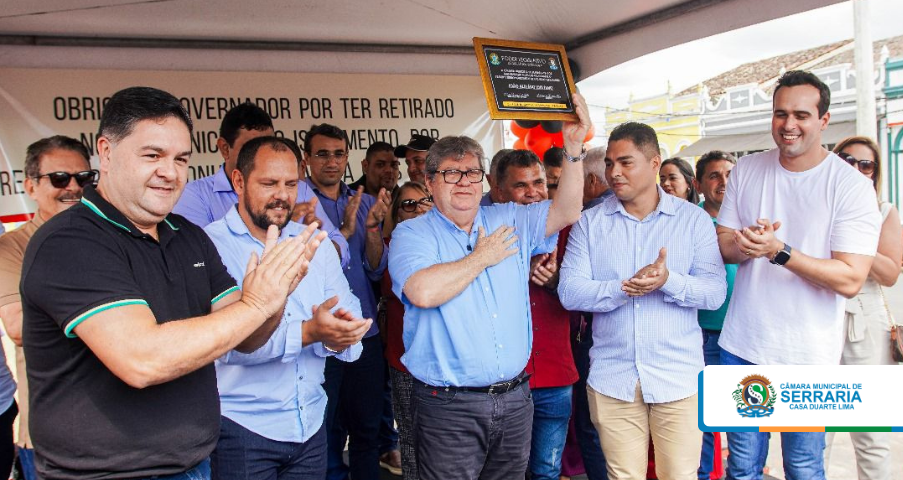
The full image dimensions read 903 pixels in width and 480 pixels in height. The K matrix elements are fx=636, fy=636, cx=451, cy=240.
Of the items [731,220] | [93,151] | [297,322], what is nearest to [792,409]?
[731,220]

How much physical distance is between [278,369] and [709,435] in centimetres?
284

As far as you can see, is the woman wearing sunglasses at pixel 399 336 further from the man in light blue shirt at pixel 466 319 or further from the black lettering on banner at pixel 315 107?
the black lettering on banner at pixel 315 107

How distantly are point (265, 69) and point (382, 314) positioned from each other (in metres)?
2.04

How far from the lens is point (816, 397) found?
9.39ft

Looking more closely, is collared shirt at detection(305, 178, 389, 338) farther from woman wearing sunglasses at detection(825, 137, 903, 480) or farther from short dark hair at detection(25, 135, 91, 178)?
woman wearing sunglasses at detection(825, 137, 903, 480)

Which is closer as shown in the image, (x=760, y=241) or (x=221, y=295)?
(x=221, y=295)

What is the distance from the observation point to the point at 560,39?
488cm

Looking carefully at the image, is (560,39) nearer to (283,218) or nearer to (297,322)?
(283,218)

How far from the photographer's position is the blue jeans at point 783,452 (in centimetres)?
296

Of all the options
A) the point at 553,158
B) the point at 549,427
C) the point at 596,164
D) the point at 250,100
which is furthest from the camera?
the point at 250,100

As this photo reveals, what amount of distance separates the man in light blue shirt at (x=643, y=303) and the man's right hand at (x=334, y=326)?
118 cm

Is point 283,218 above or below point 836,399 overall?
above

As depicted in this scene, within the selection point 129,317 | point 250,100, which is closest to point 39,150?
point 250,100

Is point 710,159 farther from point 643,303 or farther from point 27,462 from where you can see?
point 27,462
